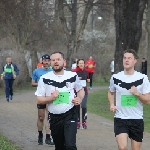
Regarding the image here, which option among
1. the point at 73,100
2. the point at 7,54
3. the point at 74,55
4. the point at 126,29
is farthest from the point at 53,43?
the point at 73,100

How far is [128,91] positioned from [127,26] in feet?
43.3

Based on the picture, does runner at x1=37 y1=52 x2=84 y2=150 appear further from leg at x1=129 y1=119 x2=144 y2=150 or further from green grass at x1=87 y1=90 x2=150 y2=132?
green grass at x1=87 y1=90 x2=150 y2=132

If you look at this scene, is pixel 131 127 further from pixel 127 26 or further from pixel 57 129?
pixel 127 26

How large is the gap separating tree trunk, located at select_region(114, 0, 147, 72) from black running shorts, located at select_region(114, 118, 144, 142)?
1301 centimetres

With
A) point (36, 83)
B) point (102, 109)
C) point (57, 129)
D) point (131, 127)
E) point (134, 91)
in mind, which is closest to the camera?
point (134, 91)

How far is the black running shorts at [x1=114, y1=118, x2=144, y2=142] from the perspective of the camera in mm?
9156

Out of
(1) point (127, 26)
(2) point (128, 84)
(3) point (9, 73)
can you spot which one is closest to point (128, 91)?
(2) point (128, 84)

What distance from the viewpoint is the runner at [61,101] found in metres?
9.31

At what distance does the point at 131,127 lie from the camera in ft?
30.2

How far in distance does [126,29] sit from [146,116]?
4.15m

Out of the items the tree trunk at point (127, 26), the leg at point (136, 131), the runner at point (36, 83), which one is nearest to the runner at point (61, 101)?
the leg at point (136, 131)

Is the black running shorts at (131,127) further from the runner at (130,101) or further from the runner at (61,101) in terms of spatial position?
the runner at (61,101)

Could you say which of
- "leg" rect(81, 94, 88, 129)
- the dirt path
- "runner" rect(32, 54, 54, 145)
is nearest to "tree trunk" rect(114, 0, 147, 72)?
the dirt path

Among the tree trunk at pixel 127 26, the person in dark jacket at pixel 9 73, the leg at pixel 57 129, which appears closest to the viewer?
the leg at pixel 57 129
